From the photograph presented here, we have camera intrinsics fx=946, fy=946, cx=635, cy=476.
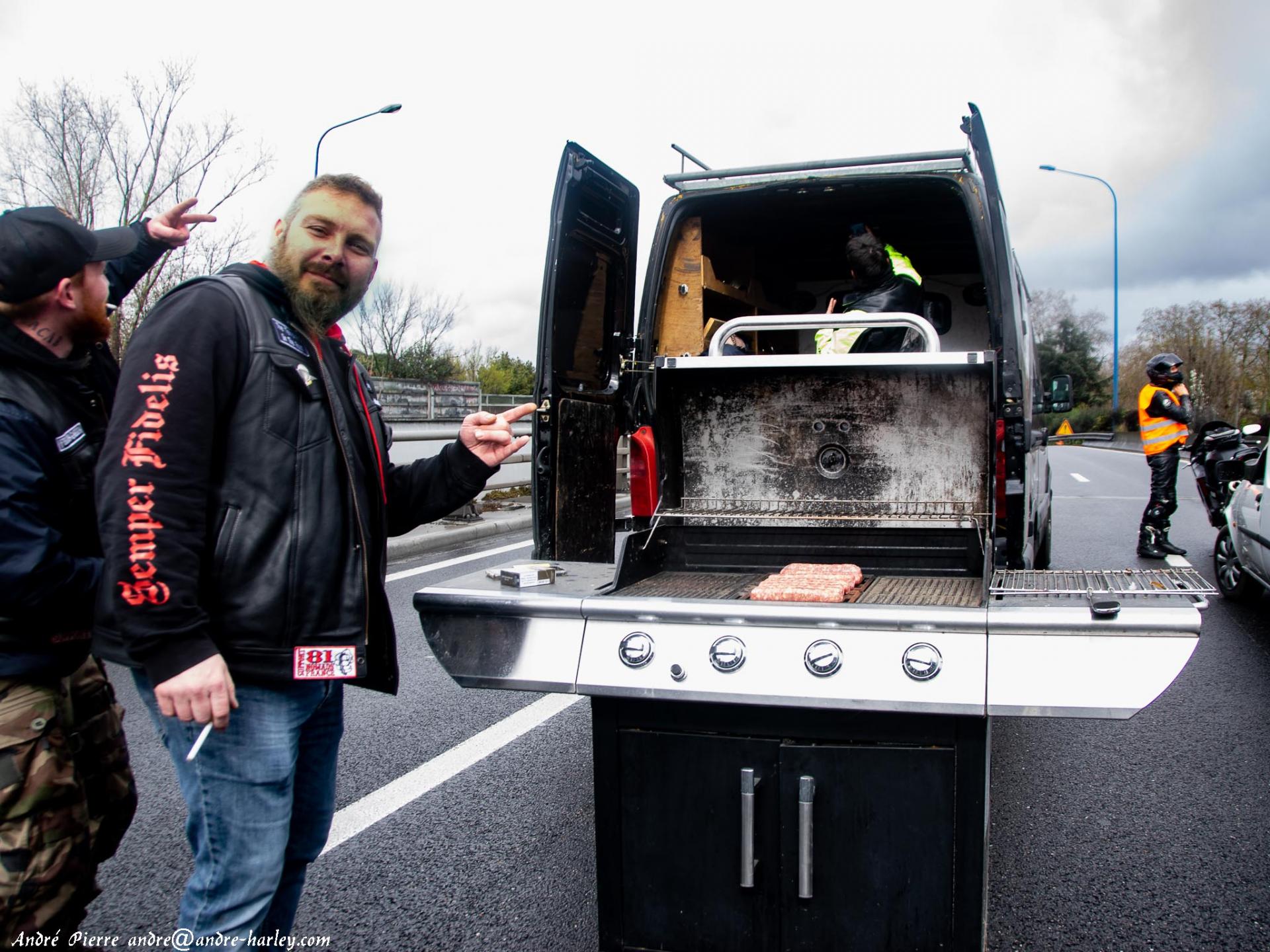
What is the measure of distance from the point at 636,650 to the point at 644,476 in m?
1.75

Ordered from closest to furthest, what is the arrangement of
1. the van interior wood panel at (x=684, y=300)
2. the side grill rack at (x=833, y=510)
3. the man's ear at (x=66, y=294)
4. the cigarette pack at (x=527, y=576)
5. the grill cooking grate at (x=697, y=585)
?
the man's ear at (x=66, y=294) < the cigarette pack at (x=527, y=576) < the grill cooking grate at (x=697, y=585) < the side grill rack at (x=833, y=510) < the van interior wood panel at (x=684, y=300)

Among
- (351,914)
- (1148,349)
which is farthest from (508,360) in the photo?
(351,914)

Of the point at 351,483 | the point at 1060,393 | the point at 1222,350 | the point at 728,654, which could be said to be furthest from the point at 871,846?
the point at 1222,350

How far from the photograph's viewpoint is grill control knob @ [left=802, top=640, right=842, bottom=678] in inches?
87.3

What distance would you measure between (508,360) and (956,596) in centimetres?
6257

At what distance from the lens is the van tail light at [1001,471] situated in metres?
3.50

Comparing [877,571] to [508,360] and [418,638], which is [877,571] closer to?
[418,638]

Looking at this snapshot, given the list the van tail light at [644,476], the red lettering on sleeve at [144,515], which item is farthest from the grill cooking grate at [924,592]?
the red lettering on sleeve at [144,515]

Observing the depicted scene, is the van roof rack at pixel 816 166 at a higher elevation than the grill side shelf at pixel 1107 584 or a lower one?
higher

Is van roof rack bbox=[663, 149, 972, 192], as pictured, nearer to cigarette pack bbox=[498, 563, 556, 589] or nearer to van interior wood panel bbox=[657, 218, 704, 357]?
van interior wood panel bbox=[657, 218, 704, 357]

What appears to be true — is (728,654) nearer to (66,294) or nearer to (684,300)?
(66,294)

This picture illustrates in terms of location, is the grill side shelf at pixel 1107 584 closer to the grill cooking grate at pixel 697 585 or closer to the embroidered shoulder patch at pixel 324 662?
the grill cooking grate at pixel 697 585

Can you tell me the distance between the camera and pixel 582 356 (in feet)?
12.8

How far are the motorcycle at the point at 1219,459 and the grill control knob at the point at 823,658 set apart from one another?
21.5 feet
